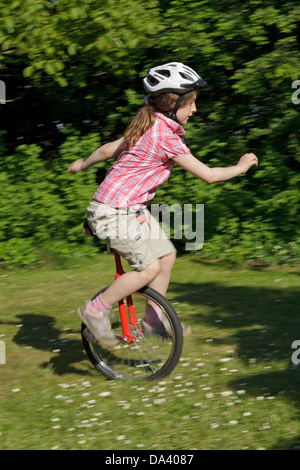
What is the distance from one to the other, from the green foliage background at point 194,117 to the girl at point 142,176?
3.57 m

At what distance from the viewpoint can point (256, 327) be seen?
19.9 ft

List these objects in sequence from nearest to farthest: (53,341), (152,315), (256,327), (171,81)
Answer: (171,81) → (152,315) → (256,327) → (53,341)

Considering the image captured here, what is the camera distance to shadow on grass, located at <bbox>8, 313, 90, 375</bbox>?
5.58 meters

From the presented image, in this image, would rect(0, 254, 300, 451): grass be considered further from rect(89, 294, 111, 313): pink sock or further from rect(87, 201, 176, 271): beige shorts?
rect(87, 201, 176, 271): beige shorts

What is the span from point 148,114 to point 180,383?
1.81 metres

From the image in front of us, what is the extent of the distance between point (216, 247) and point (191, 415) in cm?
430

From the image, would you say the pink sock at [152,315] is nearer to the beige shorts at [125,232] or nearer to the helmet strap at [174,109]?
the beige shorts at [125,232]

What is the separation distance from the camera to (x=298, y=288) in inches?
281

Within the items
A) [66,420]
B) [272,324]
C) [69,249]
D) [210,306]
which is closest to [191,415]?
A: [66,420]

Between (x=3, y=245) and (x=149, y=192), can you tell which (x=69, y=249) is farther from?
(x=149, y=192)
